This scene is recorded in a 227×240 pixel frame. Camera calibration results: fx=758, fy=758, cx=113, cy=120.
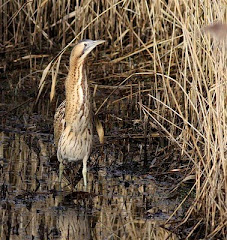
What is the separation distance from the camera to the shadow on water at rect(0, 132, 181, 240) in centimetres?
446

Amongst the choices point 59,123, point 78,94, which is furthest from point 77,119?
point 59,123

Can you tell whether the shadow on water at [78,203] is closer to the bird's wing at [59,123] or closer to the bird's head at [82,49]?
the bird's wing at [59,123]

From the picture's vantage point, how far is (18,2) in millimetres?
8586

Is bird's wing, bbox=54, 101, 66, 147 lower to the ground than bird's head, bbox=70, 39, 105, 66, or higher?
lower

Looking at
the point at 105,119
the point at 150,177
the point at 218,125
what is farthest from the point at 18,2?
the point at 218,125

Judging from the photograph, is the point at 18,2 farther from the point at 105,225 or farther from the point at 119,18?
the point at 105,225

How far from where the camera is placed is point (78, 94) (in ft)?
17.8

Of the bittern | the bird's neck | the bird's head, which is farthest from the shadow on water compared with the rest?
the bird's head

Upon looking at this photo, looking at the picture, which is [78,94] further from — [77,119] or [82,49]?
[82,49]

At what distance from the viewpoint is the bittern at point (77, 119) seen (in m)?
5.42

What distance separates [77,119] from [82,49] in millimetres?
507

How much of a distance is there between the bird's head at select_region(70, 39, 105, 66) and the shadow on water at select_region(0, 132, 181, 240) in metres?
0.90

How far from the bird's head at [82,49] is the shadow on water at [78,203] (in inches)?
35.6

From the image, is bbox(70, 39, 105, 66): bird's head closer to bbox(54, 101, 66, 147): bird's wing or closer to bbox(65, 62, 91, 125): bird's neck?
bbox(65, 62, 91, 125): bird's neck
